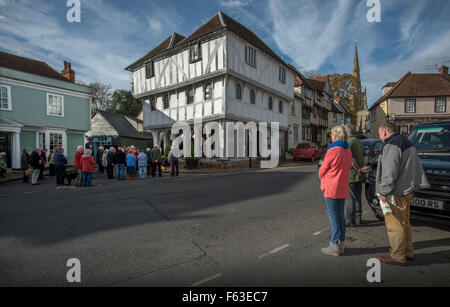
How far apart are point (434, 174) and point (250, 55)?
1725 centimetres

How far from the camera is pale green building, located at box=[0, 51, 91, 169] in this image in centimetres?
1659

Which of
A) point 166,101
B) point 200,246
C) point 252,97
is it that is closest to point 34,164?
point 200,246

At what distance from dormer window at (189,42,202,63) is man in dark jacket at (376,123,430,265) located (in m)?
17.1

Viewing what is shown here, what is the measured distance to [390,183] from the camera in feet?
9.92

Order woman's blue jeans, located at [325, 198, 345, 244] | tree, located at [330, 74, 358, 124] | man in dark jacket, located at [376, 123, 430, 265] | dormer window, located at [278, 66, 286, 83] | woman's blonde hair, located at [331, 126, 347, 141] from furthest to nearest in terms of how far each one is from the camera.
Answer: tree, located at [330, 74, 358, 124] → dormer window, located at [278, 66, 286, 83] → woman's blonde hair, located at [331, 126, 347, 141] → woman's blue jeans, located at [325, 198, 345, 244] → man in dark jacket, located at [376, 123, 430, 265]

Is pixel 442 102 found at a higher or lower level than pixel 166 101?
higher

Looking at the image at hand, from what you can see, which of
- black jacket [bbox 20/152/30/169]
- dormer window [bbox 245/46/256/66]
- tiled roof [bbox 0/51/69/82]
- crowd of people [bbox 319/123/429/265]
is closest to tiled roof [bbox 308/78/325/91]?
dormer window [bbox 245/46/256/66]

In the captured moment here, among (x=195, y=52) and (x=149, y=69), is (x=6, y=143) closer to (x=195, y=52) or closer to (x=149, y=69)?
(x=149, y=69)

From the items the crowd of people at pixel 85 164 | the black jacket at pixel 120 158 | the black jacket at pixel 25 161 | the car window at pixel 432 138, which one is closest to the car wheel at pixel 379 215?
the car window at pixel 432 138

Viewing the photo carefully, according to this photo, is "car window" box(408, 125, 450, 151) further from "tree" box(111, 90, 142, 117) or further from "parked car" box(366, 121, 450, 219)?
"tree" box(111, 90, 142, 117)

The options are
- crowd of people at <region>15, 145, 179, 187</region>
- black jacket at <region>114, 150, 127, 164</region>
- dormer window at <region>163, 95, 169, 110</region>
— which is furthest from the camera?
dormer window at <region>163, 95, 169, 110</region>

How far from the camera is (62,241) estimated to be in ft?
13.1
